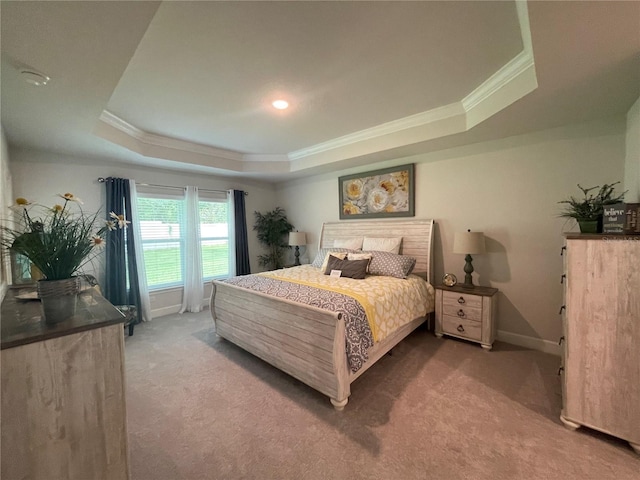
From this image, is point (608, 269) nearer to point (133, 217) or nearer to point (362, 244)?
point (362, 244)

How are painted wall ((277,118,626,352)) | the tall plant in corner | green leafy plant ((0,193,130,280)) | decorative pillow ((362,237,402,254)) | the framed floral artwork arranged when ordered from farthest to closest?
the tall plant in corner → the framed floral artwork → decorative pillow ((362,237,402,254)) → painted wall ((277,118,626,352)) → green leafy plant ((0,193,130,280))

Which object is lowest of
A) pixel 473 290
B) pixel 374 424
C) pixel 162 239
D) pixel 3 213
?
pixel 374 424

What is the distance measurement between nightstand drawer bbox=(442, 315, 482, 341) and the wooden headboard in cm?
54

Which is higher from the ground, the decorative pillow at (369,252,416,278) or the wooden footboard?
the decorative pillow at (369,252,416,278)

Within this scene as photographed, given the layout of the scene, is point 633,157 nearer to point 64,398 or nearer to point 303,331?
point 303,331

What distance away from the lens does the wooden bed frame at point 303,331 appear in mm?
1929

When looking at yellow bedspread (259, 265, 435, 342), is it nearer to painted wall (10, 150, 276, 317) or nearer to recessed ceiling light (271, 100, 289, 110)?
recessed ceiling light (271, 100, 289, 110)

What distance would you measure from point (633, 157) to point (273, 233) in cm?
467

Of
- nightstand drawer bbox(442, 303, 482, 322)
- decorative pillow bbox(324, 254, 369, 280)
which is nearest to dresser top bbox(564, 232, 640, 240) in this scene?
nightstand drawer bbox(442, 303, 482, 322)

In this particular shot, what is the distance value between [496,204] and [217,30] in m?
3.12

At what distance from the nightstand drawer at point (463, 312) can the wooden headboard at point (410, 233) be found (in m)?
0.44

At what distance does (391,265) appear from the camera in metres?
3.12

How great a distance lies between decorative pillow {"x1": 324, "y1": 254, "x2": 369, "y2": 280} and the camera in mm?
3051

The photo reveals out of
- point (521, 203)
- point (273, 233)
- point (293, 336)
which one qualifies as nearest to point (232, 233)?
point (273, 233)
